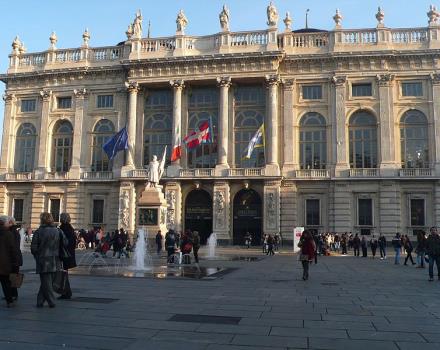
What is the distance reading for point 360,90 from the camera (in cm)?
4566

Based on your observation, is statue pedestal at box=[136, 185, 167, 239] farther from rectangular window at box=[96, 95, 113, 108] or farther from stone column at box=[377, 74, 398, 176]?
stone column at box=[377, 74, 398, 176]

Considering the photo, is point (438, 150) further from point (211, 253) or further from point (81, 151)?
point (81, 151)

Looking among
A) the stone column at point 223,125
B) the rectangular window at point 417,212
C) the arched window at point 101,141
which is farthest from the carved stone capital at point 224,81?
the rectangular window at point 417,212

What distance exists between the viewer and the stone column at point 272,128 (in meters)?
44.2

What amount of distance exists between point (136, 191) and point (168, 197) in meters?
3.63

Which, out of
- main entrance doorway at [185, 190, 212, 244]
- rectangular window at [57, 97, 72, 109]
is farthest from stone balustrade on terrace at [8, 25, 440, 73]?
main entrance doorway at [185, 190, 212, 244]

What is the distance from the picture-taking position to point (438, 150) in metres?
42.8

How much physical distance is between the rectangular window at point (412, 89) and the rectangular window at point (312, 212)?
1330 centimetres

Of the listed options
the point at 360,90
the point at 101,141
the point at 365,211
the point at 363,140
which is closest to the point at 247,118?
the point at 360,90

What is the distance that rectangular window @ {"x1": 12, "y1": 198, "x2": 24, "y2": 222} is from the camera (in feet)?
170

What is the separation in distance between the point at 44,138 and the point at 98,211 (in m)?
10.1

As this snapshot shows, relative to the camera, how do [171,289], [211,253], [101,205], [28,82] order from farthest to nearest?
1. [28,82]
2. [101,205]
3. [211,253]
4. [171,289]

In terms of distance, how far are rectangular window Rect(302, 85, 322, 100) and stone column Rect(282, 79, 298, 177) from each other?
1.28 m

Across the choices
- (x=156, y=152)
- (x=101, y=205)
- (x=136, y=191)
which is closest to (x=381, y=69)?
(x=156, y=152)
